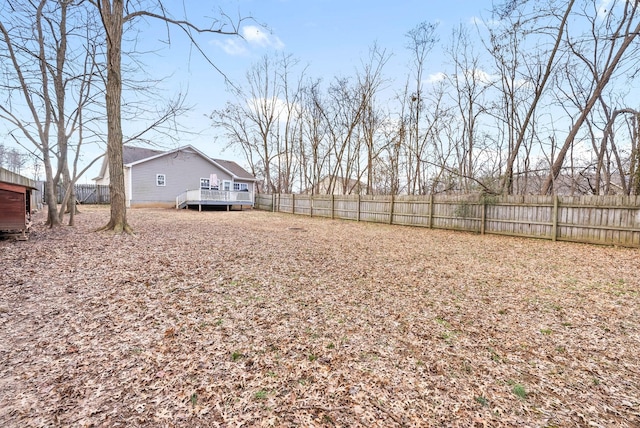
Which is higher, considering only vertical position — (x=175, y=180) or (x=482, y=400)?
(x=175, y=180)

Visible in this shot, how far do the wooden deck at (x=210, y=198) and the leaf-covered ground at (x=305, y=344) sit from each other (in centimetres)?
1397

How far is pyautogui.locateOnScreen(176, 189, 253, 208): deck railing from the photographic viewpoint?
1864 cm

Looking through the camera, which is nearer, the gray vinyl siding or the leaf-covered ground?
the leaf-covered ground

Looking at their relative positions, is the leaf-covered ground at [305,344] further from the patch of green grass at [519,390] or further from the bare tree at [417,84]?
the bare tree at [417,84]

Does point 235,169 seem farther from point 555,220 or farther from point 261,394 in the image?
point 261,394

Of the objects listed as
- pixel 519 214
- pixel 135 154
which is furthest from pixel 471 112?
pixel 135 154

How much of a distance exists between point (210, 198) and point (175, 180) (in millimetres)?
4122

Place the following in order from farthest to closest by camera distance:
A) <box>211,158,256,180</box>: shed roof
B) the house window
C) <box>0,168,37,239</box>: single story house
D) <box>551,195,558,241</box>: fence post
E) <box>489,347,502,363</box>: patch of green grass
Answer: <box>211,158,256,180</box>: shed roof, the house window, <box>551,195,558,241</box>: fence post, <box>0,168,37,239</box>: single story house, <box>489,347,502,363</box>: patch of green grass

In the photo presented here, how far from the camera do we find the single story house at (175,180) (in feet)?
62.3

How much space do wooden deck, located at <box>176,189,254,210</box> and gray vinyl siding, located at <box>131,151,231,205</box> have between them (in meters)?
1.26

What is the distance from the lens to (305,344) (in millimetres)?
2619

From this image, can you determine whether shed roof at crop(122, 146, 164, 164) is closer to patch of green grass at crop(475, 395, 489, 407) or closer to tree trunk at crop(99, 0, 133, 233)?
tree trunk at crop(99, 0, 133, 233)

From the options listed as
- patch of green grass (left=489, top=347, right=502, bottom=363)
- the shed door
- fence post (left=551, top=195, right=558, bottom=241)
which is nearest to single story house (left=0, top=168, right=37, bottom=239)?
the shed door

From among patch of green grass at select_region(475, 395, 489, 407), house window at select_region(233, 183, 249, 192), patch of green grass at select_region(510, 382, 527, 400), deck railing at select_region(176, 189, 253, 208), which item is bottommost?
patch of green grass at select_region(510, 382, 527, 400)
